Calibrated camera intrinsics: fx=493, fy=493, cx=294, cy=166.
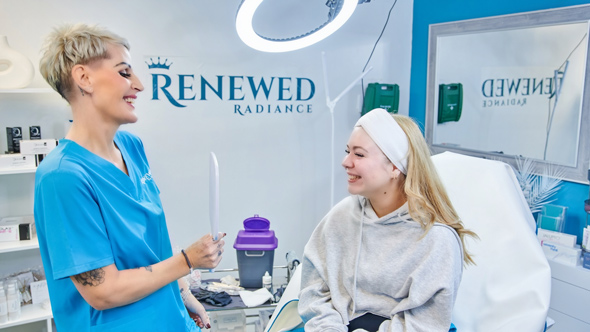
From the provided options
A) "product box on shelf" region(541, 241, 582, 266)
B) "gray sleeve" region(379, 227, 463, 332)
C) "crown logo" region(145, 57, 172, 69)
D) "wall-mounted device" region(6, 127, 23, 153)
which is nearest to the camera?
"gray sleeve" region(379, 227, 463, 332)

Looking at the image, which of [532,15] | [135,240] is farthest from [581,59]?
[135,240]

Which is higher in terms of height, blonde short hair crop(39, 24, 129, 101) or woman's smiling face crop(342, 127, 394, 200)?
blonde short hair crop(39, 24, 129, 101)

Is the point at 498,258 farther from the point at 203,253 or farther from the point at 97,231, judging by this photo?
the point at 97,231

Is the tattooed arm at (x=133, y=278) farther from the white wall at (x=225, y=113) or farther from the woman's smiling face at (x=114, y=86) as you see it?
the white wall at (x=225, y=113)

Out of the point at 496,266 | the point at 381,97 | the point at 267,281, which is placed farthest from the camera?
the point at 381,97

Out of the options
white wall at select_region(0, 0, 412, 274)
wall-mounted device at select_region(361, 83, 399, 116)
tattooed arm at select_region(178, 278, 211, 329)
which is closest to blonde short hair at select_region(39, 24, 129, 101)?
tattooed arm at select_region(178, 278, 211, 329)

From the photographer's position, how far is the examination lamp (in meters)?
1.89

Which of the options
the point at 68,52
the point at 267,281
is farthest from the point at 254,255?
the point at 68,52

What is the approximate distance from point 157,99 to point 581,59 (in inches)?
96.4

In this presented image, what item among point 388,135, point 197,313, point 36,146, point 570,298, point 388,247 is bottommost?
point 570,298

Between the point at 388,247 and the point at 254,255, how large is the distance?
1.38m

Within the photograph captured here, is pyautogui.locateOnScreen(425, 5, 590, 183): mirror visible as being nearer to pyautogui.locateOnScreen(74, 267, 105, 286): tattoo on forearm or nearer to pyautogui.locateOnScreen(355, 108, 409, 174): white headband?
pyautogui.locateOnScreen(355, 108, 409, 174): white headband

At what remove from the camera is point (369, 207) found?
71.3 inches

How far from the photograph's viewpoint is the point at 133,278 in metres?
1.35
